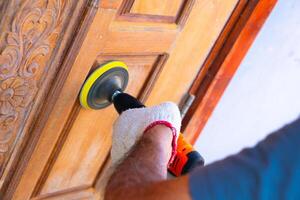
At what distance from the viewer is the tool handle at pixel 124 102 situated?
0.96 metres

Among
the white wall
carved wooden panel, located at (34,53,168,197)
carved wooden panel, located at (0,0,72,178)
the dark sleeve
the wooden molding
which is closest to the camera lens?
the dark sleeve

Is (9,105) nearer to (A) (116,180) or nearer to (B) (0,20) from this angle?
(B) (0,20)

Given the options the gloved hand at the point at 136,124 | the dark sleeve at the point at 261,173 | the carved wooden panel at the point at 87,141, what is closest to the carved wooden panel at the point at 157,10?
the carved wooden panel at the point at 87,141

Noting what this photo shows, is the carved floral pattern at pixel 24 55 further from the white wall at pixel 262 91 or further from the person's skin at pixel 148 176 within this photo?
the white wall at pixel 262 91

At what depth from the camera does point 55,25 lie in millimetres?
798

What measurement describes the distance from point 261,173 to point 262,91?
127 centimetres

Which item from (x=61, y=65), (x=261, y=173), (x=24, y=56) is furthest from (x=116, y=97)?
(x=261, y=173)

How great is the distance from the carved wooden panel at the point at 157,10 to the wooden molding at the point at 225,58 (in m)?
0.33

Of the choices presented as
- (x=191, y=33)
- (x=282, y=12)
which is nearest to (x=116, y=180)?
(x=191, y=33)

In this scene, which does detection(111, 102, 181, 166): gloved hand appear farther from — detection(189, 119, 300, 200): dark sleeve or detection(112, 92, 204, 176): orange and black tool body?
detection(189, 119, 300, 200): dark sleeve

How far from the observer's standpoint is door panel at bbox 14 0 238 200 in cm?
94

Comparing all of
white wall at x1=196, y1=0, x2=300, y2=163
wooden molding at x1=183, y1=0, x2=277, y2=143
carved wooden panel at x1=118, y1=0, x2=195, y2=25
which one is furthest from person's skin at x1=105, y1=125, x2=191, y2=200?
white wall at x1=196, y1=0, x2=300, y2=163

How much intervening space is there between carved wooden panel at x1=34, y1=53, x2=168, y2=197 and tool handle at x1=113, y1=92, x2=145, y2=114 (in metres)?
0.09

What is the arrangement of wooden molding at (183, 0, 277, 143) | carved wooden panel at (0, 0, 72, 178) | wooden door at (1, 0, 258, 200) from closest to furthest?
1. carved wooden panel at (0, 0, 72, 178)
2. wooden door at (1, 0, 258, 200)
3. wooden molding at (183, 0, 277, 143)
